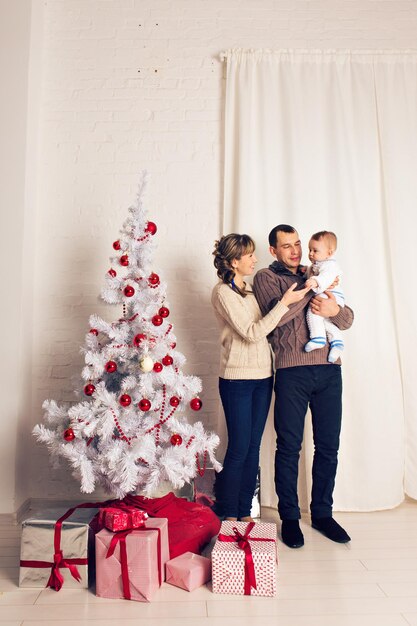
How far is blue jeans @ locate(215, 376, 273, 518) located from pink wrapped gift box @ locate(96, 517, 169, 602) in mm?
632

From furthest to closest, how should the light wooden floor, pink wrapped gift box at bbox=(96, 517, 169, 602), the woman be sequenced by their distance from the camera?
1. the woman
2. pink wrapped gift box at bbox=(96, 517, 169, 602)
3. the light wooden floor

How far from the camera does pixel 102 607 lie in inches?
74.7

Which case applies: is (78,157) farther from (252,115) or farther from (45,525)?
(45,525)

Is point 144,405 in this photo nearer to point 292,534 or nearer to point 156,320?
point 156,320

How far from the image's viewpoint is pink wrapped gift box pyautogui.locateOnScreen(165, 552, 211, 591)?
201cm

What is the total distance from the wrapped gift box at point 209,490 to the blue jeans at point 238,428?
11 centimetres

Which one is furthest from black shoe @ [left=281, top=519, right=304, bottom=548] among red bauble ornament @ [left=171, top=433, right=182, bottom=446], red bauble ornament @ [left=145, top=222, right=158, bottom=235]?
red bauble ornament @ [left=145, top=222, right=158, bottom=235]

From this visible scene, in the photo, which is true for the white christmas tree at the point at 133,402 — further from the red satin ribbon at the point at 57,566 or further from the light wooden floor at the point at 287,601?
the light wooden floor at the point at 287,601

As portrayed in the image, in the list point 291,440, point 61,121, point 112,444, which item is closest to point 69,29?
point 61,121

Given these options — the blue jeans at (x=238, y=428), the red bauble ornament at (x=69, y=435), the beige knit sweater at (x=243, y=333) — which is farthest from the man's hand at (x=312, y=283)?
the red bauble ornament at (x=69, y=435)

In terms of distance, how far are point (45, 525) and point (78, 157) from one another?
1.96 metres

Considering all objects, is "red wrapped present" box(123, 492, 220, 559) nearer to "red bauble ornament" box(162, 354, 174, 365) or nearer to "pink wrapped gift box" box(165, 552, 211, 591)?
"pink wrapped gift box" box(165, 552, 211, 591)

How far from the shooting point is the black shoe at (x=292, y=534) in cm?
240

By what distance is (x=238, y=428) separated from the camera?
→ 8.31ft
